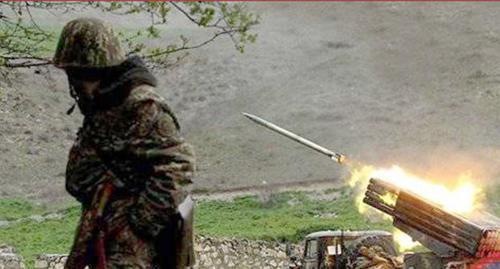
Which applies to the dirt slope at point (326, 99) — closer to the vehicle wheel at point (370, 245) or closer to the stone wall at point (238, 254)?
the stone wall at point (238, 254)

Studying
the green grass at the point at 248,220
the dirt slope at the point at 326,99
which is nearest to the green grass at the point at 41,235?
the green grass at the point at 248,220

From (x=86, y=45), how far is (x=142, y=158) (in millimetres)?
752

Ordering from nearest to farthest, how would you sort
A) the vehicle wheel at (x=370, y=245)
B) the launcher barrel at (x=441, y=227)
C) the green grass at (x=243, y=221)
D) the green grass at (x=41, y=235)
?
the launcher barrel at (x=441, y=227) → the vehicle wheel at (x=370, y=245) → the green grass at (x=41, y=235) → the green grass at (x=243, y=221)

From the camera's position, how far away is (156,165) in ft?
21.0

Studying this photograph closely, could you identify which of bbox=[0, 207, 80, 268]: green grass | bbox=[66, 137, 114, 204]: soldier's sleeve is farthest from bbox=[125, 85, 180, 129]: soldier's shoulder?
bbox=[0, 207, 80, 268]: green grass

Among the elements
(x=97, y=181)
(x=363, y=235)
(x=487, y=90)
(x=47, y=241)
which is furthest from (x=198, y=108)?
(x=97, y=181)

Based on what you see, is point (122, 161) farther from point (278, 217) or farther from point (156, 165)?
point (278, 217)

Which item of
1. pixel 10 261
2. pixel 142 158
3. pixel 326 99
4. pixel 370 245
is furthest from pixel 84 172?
pixel 326 99

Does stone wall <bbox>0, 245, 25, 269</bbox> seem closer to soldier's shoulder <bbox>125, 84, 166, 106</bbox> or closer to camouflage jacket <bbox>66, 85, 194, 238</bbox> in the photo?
camouflage jacket <bbox>66, 85, 194, 238</bbox>

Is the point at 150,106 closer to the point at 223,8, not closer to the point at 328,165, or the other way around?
the point at 223,8

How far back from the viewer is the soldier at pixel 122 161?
636 centimetres

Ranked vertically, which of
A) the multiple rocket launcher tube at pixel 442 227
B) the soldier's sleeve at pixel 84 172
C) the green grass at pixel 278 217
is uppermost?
the soldier's sleeve at pixel 84 172

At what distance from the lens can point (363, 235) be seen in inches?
786

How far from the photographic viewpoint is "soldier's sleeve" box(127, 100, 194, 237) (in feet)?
20.9
